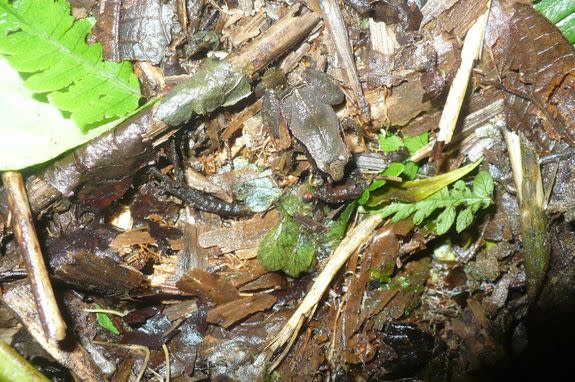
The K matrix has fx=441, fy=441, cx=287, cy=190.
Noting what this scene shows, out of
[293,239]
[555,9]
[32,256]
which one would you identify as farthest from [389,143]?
[32,256]

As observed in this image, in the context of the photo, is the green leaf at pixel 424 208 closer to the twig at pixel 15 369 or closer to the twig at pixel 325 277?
the twig at pixel 325 277

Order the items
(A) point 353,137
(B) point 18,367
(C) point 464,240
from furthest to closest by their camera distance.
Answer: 1. (C) point 464,240
2. (A) point 353,137
3. (B) point 18,367

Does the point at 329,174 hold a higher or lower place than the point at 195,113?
lower

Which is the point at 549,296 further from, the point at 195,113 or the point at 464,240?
the point at 195,113

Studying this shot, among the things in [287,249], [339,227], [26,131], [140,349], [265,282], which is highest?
[26,131]

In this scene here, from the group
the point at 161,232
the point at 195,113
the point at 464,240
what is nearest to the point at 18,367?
the point at 161,232

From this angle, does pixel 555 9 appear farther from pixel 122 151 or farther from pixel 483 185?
pixel 122 151
